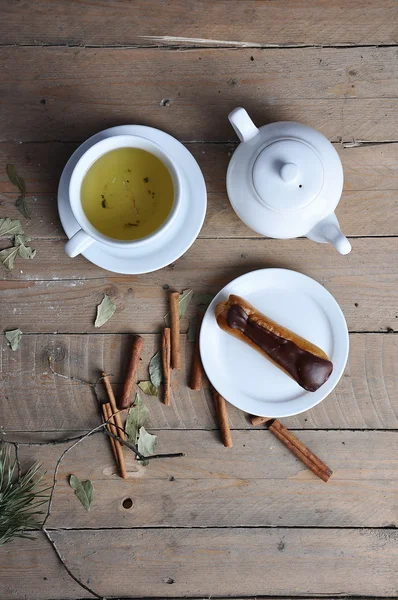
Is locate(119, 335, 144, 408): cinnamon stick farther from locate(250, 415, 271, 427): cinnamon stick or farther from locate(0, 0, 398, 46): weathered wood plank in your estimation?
locate(0, 0, 398, 46): weathered wood plank

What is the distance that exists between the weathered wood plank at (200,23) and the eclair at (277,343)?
502 millimetres

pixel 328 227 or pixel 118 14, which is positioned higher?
pixel 118 14

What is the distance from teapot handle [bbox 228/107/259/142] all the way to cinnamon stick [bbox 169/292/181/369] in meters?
0.32

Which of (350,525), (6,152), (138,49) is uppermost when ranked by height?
(138,49)

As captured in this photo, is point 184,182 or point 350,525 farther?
point 350,525

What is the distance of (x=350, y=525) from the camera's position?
1.11m

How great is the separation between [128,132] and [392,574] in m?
0.98

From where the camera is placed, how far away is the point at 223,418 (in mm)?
1083

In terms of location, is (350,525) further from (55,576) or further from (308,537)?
(55,576)

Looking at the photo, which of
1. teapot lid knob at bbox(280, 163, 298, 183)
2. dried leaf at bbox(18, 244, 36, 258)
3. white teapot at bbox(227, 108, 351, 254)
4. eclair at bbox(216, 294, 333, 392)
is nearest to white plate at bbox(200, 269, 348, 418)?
eclair at bbox(216, 294, 333, 392)

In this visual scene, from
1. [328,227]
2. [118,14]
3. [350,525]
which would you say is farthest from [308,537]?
[118,14]

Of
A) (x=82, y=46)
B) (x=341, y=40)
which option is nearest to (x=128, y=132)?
(x=82, y=46)

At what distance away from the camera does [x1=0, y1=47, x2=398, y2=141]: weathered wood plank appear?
42.4 inches

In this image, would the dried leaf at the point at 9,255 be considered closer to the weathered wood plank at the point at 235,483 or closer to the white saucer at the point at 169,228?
the white saucer at the point at 169,228
